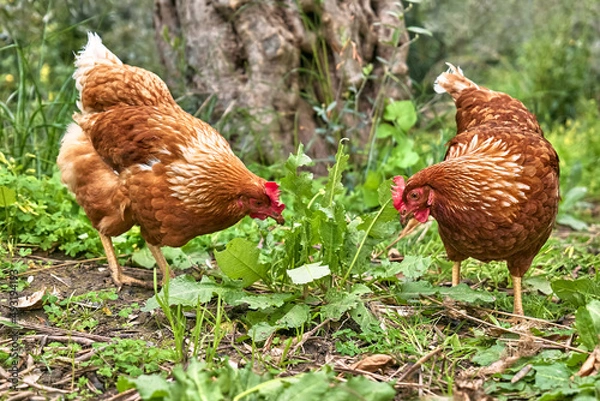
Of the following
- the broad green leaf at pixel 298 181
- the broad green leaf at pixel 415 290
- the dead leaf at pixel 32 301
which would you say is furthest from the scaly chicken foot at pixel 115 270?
the broad green leaf at pixel 415 290

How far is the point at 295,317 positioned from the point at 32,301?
1.32 metres

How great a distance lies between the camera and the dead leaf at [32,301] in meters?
3.12

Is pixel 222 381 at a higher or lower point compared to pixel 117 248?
higher

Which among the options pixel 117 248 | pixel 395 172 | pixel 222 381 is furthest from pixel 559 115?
pixel 222 381

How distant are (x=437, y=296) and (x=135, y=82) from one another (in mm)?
2191

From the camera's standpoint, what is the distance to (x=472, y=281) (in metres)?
4.03

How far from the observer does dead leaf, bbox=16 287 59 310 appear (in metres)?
3.12

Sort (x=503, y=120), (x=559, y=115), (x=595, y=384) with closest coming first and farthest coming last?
(x=595, y=384) → (x=503, y=120) → (x=559, y=115)

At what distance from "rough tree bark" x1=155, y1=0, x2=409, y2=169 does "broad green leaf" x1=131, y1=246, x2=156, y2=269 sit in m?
1.49

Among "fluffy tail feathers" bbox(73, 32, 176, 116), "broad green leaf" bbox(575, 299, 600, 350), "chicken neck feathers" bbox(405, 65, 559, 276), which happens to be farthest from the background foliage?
"fluffy tail feathers" bbox(73, 32, 176, 116)

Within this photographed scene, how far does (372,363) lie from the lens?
2.69 m

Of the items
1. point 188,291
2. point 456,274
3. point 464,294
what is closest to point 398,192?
point 464,294

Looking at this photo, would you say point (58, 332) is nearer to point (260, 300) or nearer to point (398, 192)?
point (260, 300)

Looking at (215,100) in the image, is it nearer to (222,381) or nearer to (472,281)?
(472,281)
